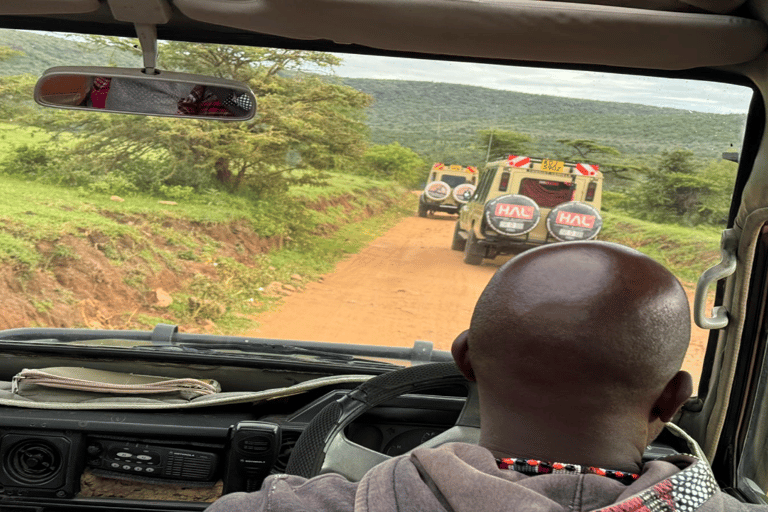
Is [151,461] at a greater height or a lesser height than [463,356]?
lesser

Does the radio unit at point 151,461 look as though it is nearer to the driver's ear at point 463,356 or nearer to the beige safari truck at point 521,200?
the driver's ear at point 463,356

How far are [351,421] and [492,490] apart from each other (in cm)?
129

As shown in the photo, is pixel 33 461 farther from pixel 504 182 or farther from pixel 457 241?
pixel 457 241

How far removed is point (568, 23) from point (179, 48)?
16.5 feet

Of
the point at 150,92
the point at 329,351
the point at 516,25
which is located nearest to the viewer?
the point at 516,25

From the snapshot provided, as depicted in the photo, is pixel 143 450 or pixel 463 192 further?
pixel 463 192

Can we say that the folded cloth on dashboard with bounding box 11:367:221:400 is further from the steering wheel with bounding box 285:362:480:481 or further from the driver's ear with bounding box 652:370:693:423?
the driver's ear with bounding box 652:370:693:423

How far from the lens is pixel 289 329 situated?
13.0 metres

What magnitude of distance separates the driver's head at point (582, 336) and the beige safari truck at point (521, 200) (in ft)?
27.4

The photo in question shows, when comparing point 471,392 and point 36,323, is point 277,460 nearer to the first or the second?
point 471,392

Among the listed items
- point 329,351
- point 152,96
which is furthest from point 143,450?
point 152,96

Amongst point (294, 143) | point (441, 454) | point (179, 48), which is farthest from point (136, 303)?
point (441, 454)

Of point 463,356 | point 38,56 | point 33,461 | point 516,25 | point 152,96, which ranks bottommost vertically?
point 33,461

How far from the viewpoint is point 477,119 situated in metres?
18.5
